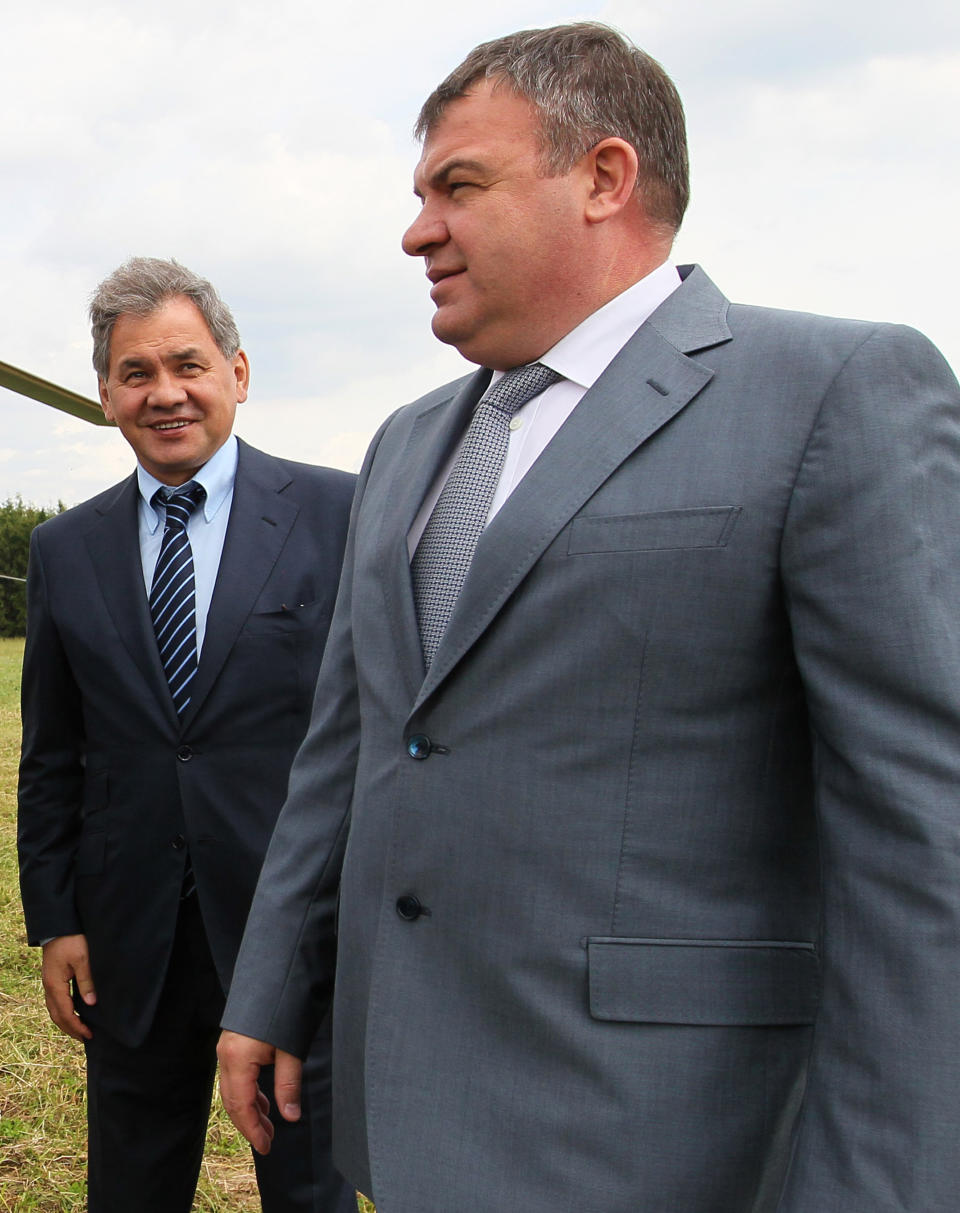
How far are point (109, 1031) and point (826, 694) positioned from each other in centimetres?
198

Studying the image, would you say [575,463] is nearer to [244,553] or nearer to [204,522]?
[244,553]

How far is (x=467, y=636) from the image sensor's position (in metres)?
1.29

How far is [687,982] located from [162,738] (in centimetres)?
153

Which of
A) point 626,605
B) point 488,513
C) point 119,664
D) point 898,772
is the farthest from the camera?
point 119,664

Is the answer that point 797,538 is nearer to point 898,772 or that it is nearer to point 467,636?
point 898,772

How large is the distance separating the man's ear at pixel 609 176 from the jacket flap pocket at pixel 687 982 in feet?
2.98

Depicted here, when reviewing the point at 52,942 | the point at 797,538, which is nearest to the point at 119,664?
the point at 52,942

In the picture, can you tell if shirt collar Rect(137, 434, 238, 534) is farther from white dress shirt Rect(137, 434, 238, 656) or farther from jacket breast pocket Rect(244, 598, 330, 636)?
jacket breast pocket Rect(244, 598, 330, 636)

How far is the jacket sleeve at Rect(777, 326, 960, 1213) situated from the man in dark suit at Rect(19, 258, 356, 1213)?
5.03 ft

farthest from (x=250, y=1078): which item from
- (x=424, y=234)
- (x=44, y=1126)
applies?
(x=44, y=1126)

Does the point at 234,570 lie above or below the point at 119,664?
above

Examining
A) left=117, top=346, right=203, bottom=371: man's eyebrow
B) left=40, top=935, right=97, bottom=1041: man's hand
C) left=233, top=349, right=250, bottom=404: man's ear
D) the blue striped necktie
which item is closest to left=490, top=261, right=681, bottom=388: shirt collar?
the blue striped necktie

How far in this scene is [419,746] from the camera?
4.44 feet

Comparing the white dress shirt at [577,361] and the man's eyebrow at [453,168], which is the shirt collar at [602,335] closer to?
the white dress shirt at [577,361]
